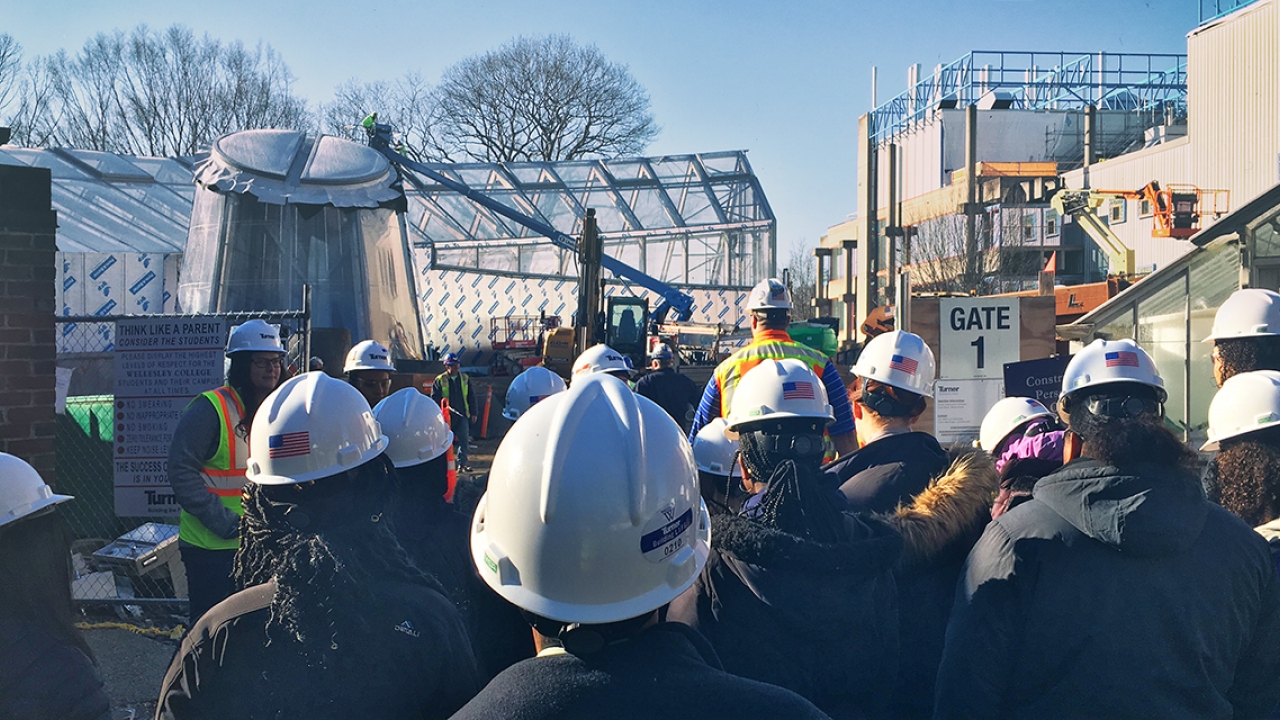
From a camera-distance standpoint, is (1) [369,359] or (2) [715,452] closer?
(2) [715,452]

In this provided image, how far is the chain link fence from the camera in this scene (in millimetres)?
6445

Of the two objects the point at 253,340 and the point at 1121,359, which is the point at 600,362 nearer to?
the point at 253,340

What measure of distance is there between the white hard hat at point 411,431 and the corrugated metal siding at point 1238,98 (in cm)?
3219

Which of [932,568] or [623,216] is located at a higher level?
[623,216]

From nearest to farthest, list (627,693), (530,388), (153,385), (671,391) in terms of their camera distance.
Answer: (627,693)
(153,385)
(530,388)
(671,391)

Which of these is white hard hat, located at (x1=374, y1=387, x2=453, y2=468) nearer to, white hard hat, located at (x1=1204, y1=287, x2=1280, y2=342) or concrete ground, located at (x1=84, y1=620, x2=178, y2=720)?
concrete ground, located at (x1=84, y1=620, x2=178, y2=720)

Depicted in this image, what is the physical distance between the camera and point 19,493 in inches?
87.0

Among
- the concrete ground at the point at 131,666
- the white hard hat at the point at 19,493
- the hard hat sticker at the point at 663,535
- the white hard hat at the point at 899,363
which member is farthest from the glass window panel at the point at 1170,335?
the white hard hat at the point at 19,493

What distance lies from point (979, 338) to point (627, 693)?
668cm

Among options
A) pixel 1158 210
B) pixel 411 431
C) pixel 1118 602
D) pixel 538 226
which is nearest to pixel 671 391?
pixel 411 431

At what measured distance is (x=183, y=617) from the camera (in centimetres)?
628

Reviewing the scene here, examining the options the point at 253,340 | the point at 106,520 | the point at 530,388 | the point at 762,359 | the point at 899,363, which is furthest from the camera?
the point at 106,520

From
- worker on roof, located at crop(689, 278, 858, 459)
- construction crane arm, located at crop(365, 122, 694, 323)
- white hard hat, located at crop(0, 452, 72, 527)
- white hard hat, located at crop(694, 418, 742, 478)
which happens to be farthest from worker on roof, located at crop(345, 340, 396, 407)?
construction crane arm, located at crop(365, 122, 694, 323)

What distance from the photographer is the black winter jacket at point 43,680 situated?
77.4 inches
